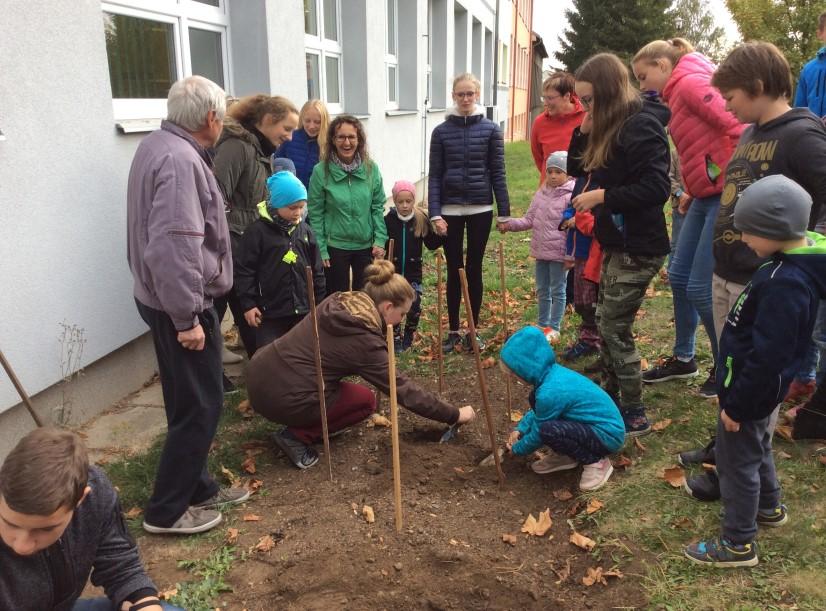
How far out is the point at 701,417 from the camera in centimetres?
392

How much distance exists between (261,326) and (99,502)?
2.62 m

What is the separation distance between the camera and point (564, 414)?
11.0 ft

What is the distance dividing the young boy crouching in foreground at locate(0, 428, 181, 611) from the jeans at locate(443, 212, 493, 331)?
11.8 ft

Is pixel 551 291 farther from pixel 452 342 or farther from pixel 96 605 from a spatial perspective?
pixel 96 605

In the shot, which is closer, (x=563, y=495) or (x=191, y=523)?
(x=191, y=523)

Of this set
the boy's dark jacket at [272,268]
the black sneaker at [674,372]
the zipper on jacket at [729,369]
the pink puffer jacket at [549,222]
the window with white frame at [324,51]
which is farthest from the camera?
the window with white frame at [324,51]

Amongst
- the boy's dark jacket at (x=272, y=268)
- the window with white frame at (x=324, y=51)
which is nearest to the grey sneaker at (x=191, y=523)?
the boy's dark jacket at (x=272, y=268)

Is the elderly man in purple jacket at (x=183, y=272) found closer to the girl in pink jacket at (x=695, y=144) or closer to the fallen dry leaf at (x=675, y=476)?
the fallen dry leaf at (x=675, y=476)

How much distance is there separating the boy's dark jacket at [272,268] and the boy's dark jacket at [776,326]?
2782mm

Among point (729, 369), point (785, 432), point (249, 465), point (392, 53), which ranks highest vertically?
point (392, 53)

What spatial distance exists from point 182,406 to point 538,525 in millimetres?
1760

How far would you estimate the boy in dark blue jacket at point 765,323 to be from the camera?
91.0 inches

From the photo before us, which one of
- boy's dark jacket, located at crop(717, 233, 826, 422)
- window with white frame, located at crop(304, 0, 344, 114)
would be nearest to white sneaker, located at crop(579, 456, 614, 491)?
boy's dark jacket, located at crop(717, 233, 826, 422)

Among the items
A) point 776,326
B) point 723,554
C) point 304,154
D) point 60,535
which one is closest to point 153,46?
point 304,154
